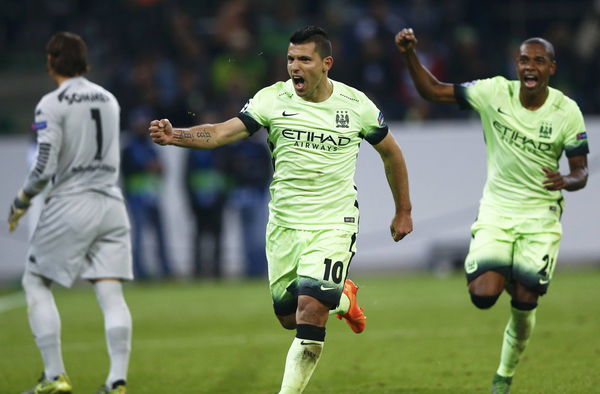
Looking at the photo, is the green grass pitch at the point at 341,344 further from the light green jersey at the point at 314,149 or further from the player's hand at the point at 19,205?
the light green jersey at the point at 314,149

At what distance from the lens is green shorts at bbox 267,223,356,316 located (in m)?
7.46

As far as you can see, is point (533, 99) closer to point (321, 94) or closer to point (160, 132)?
point (321, 94)

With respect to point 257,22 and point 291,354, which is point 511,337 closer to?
point 291,354

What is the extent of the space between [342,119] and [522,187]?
1929 mm

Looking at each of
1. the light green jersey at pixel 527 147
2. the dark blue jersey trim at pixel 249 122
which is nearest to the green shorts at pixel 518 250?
the light green jersey at pixel 527 147

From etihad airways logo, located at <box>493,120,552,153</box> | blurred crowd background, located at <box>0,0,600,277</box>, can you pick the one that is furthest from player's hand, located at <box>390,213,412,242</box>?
blurred crowd background, located at <box>0,0,600,277</box>

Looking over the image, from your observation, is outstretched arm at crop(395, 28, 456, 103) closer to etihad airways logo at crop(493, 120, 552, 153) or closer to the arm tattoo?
etihad airways logo at crop(493, 120, 552, 153)

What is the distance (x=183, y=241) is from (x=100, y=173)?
10.4m

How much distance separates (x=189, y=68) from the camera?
2023 cm

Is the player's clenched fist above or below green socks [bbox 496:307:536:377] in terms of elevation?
above

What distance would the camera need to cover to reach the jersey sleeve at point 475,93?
30.1 ft

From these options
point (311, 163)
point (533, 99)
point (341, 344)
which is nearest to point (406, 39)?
point (533, 99)

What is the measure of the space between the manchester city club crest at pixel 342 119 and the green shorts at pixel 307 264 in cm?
74

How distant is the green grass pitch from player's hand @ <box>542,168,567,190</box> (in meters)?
1.58
